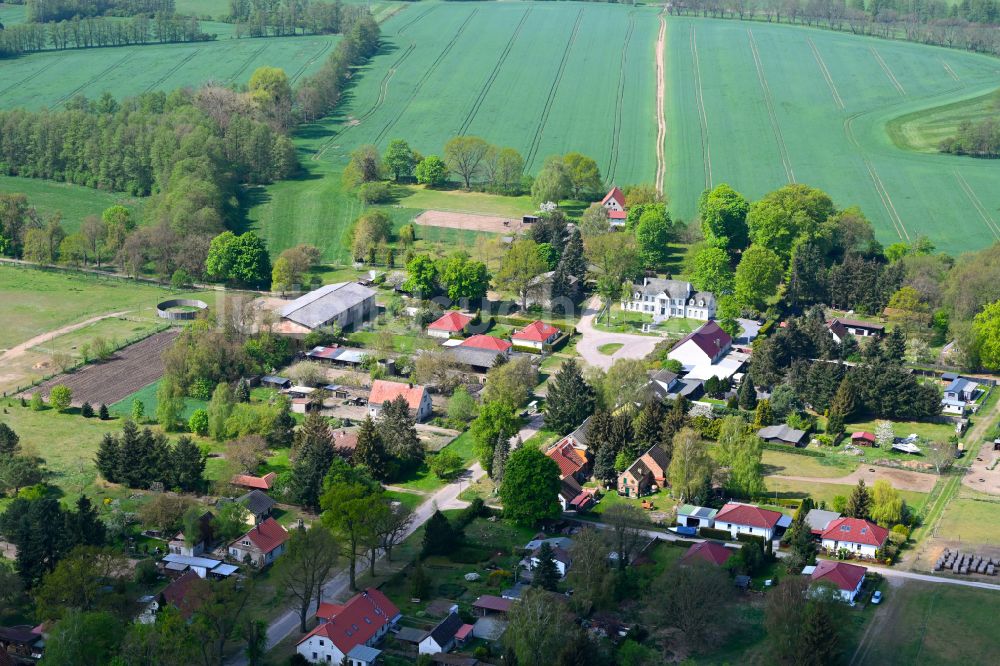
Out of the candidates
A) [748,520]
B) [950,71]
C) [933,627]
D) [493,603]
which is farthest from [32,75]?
[933,627]

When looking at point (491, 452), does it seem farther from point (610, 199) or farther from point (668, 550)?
point (610, 199)

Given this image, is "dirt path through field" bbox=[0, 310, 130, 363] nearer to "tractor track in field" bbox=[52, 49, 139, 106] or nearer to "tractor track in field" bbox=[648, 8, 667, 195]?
"tractor track in field" bbox=[648, 8, 667, 195]

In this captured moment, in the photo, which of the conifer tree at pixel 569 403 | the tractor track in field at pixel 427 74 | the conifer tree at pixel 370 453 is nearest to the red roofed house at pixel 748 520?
the conifer tree at pixel 569 403

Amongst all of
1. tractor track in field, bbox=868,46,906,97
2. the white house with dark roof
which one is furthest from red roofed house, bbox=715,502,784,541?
tractor track in field, bbox=868,46,906,97

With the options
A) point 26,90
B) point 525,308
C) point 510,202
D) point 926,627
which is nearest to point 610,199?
point 510,202

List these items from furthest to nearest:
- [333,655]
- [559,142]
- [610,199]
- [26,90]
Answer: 1. [26,90]
2. [559,142]
3. [610,199]
4. [333,655]

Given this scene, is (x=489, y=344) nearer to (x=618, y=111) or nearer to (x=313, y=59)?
(x=618, y=111)

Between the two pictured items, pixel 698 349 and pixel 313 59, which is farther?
pixel 313 59
